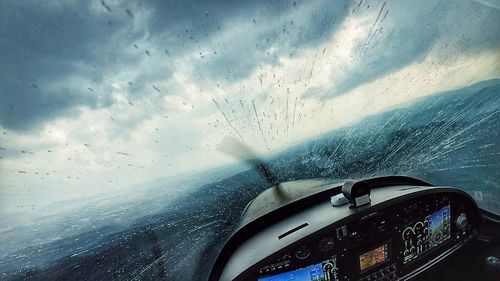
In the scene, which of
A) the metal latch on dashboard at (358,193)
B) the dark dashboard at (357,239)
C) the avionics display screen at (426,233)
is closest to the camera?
the dark dashboard at (357,239)

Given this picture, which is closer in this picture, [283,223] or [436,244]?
[283,223]

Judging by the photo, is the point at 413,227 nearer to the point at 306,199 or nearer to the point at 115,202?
the point at 306,199

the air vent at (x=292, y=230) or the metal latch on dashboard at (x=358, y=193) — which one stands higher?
the metal latch on dashboard at (x=358, y=193)

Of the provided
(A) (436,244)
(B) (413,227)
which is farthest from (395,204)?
(A) (436,244)

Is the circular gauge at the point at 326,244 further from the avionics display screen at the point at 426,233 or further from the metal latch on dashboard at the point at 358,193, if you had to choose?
the avionics display screen at the point at 426,233

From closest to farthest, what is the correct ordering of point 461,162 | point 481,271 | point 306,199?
1. point 306,199
2. point 481,271
3. point 461,162

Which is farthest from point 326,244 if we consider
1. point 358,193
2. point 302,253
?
point 358,193

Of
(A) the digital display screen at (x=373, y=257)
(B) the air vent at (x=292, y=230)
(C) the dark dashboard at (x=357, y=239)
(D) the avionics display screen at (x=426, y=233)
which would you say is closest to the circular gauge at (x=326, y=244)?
(C) the dark dashboard at (x=357, y=239)
